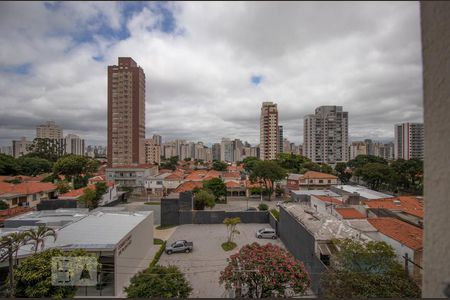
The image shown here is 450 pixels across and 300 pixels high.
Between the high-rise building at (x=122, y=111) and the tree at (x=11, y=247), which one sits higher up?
the high-rise building at (x=122, y=111)

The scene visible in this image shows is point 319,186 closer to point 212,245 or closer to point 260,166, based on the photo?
point 260,166

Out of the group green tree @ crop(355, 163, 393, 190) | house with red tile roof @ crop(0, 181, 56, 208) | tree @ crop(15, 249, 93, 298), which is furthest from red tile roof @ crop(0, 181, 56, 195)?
green tree @ crop(355, 163, 393, 190)

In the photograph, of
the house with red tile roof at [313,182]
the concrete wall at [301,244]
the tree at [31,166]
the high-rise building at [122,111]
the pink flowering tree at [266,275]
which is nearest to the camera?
the pink flowering tree at [266,275]

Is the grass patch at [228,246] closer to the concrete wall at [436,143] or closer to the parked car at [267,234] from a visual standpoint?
the parked car at [267,234]

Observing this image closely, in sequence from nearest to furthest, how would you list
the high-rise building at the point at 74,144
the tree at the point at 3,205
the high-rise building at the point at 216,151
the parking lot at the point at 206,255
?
the parking lot at the point at 206,255 < the tree at the point at 3,205 < the high-rise building at the point at 74,144 < the high-rise building at the point at 216,151

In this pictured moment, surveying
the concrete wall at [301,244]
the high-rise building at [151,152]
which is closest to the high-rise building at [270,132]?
the high-rise building at [151,152]

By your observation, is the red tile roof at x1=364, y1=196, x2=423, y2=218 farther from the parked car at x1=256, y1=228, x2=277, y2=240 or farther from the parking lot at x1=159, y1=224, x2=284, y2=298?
the parking lot at x1=159, y1=224, x2=284, y2=298

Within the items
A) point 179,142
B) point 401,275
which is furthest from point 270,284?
point 179,142

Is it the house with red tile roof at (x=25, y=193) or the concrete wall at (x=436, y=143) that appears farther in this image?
the house with red tile roof at (x=25, y=193)
